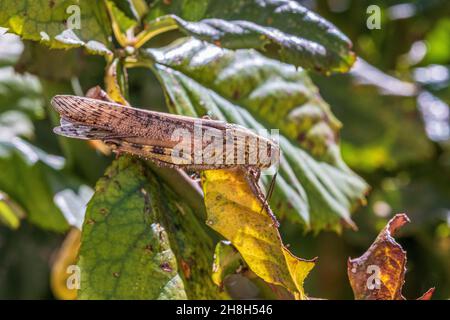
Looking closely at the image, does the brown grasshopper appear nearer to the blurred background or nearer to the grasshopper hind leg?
the grasshopper hind leg

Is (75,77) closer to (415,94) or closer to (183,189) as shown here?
(183,189)

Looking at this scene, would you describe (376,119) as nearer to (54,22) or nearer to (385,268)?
(385,268)

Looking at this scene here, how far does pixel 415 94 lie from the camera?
1.78m

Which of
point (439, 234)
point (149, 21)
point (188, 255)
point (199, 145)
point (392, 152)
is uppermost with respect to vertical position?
point (149, 21)

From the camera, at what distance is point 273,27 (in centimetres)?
87

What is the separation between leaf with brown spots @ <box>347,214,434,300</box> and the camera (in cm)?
77

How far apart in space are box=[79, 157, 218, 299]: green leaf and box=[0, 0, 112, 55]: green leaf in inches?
5.5

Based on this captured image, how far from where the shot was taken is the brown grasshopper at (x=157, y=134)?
2.43 ft

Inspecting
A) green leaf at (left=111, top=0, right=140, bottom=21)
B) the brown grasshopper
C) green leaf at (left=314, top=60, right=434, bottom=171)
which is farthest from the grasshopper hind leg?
green leaf at (left=314, top=60, right=434, bottom=171)

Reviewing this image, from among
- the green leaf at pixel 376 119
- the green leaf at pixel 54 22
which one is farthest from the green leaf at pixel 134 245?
the green leaf at pixel 376 119

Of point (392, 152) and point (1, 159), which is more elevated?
point (1, 159)

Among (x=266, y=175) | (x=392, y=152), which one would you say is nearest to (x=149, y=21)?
(x=266, y=175)

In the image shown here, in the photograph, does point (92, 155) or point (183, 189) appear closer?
point (183, 189)
